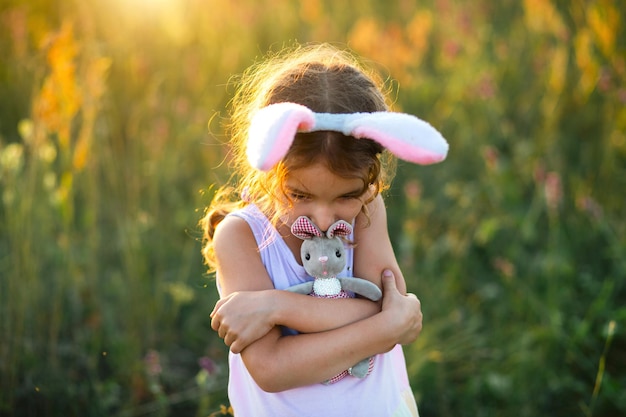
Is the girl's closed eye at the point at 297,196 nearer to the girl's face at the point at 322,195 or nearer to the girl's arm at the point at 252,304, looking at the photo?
the girl's face at the point at 322,195

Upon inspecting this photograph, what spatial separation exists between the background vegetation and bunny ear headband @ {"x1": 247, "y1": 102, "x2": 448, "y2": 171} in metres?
0.85

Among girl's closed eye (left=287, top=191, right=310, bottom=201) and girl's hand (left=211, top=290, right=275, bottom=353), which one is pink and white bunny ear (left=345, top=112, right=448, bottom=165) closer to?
girl's closed eye (left=287, top=191, right=310, bottom=201)

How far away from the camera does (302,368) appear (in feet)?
4.77

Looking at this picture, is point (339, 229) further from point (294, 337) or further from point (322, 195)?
point (294, 337)

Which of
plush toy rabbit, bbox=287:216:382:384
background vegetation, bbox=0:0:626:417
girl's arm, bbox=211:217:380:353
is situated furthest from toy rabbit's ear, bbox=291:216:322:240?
background vegetation, bbox=0:0:626:417

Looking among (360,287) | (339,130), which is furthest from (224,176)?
(339,130)

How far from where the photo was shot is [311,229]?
1.47m

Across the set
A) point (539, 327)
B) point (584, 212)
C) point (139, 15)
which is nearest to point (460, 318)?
point (539, 327)

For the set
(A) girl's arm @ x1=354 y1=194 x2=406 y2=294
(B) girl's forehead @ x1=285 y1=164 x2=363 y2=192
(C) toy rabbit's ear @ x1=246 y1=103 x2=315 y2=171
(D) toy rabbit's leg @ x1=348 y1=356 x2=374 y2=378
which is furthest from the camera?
(A) girl's arm @ x1=354 y1=194 x2=406 y2=294

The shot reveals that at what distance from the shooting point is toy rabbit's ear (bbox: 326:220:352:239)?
4.81ft

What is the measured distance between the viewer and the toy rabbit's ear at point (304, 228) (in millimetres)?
1462

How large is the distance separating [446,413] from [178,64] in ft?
8.27

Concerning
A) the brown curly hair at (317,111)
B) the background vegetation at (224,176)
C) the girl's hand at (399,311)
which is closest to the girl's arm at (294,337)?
the girl's hand at (399,311)

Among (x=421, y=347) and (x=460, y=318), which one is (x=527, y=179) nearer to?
(x=460, y=318)
